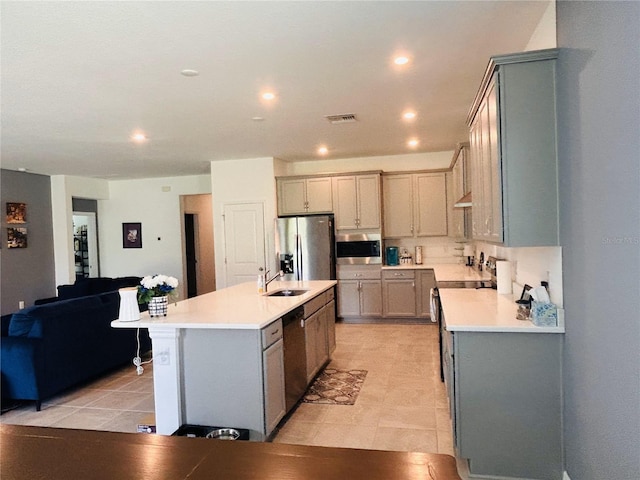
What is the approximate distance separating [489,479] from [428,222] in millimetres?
4786

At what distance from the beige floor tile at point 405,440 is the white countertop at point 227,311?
1136 millimetres

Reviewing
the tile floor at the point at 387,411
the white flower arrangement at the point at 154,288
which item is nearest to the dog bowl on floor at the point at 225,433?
the tile floor at the point at 387,411

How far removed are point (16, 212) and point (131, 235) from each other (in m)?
2.07

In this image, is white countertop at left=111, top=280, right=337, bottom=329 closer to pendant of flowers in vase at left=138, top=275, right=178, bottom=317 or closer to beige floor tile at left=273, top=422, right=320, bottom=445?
pendant of flowers in vase at left=138, top=275, right=178, bottom=317

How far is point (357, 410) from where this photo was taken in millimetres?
3578

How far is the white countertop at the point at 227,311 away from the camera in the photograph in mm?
2850

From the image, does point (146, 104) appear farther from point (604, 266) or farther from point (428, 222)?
point (428, 222)

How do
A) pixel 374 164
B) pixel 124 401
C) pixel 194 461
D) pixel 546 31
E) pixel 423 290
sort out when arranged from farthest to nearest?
pixel 374 164
pixel 423 290
pixel 124 401
pixel 546 31
pixel 194 461

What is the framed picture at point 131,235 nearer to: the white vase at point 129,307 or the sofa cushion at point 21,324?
the sofa cushion at point 21,324

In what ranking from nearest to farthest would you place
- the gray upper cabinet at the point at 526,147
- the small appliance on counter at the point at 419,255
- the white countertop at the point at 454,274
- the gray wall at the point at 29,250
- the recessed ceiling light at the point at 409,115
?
the gray upper cabinet at the point at 526,147
the recessed ceiling light at the point at 409,115
the white countertop at the point at 454,274
the gray wall at the point at 29,250
the small appliance on counter at the point at 419,255

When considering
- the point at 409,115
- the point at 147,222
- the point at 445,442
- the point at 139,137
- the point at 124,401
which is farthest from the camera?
the point at 147,222

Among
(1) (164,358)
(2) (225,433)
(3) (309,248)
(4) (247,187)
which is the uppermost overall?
(4) (247,187)

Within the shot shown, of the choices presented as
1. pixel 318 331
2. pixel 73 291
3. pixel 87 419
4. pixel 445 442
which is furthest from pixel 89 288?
pixel 445 442

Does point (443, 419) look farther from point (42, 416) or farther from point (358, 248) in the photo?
point (358, 248)
